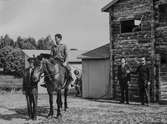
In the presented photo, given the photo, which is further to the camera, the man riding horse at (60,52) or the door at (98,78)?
the door at (98,78)

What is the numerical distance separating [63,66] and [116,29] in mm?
9024

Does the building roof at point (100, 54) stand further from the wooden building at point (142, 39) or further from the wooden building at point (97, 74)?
the wooden building at point (142, 39)

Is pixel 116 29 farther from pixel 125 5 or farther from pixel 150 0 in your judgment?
pixel 150 0

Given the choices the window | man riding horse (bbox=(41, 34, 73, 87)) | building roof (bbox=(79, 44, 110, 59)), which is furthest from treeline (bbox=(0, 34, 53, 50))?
man riding horse (bbox=(41, 34, 73, 87))

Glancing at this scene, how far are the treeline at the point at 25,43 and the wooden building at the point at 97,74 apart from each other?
2135 inches

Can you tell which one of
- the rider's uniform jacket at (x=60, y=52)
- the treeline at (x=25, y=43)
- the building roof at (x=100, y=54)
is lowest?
the rider's uniform jacket at (x=60, y=52)

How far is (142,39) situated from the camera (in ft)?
64.8

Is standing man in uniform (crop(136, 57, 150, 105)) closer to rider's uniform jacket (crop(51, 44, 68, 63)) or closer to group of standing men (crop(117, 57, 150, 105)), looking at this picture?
group of standing men (crop(117, 57, 150, 105))

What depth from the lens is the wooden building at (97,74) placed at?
2233cm

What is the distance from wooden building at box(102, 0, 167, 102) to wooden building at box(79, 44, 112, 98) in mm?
840

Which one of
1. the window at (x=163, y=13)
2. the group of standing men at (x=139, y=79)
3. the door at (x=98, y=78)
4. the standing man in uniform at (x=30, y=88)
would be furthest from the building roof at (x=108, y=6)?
the standing man in uniform at (x=30, y=88)

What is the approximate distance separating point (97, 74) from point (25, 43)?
6617 centimetres

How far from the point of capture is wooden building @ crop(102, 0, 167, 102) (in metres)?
18.9

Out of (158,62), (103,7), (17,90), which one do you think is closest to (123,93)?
(158,62)
